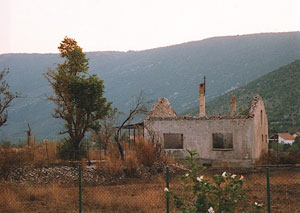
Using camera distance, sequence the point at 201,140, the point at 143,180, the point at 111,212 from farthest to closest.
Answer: the point at 201,140, the point at 143,180, the point at 111,212

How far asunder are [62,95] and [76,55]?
9.51 ft

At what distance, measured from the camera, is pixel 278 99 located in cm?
5591

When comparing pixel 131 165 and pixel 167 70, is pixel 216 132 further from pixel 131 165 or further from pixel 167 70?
pixel 167 70

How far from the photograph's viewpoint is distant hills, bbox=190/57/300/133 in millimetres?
51656

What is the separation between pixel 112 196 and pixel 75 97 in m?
12.0

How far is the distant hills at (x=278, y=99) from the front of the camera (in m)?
51.7

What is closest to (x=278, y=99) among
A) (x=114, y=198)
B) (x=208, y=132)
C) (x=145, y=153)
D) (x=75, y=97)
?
(x=208, y=132)

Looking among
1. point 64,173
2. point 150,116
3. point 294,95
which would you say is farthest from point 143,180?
point 294,95

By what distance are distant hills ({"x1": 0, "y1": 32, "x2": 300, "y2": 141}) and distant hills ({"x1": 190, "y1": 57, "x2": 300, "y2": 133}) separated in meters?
38.8

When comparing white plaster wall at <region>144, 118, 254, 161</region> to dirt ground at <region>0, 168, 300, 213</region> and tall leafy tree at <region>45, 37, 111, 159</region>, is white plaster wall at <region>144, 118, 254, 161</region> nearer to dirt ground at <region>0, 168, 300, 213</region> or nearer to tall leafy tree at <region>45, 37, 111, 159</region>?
tall leafy tree at <region>45, 37, 111, 159</region>

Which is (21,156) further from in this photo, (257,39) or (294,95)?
(257,39)

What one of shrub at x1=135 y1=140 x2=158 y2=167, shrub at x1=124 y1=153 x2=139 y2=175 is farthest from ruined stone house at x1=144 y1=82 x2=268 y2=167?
shrub at x1=124 y1=153 x2=139 y2=175

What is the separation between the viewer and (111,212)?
1219 cm

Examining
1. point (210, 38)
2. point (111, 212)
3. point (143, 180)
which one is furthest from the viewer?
point (210, 38)
